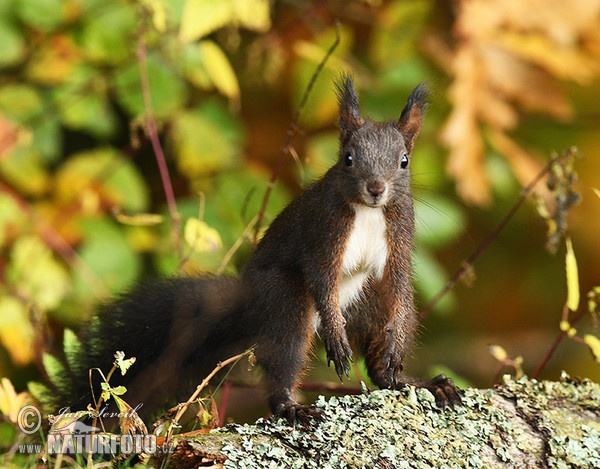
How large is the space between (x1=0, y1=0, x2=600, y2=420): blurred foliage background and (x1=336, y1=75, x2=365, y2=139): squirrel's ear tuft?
87cm

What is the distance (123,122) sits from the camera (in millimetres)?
4738

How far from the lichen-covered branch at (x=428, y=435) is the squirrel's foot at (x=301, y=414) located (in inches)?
0.9

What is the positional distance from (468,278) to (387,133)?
809 millimetres

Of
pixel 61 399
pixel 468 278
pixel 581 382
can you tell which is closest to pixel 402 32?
pixel 468 278

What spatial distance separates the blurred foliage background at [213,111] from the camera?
3619 millimetres

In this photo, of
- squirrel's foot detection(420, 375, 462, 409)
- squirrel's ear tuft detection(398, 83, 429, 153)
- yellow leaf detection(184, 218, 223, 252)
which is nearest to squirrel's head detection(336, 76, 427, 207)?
squirrel's ear tuft detection(398, 83, 429, 153)

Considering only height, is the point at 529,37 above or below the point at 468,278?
above

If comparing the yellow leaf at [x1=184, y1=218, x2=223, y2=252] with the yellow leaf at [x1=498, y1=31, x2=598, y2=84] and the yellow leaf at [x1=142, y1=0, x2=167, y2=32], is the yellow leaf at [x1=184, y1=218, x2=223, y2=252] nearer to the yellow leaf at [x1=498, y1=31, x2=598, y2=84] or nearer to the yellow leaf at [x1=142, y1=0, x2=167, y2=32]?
the yellow leaf at [x1=142, y1=0, x2=167, y2=32]

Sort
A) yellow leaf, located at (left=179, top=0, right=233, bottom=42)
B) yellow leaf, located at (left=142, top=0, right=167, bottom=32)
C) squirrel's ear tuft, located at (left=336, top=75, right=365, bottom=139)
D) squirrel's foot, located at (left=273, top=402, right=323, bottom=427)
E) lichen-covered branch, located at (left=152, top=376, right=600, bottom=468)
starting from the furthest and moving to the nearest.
→ yellow leaf, located at (left=179, top=0, right=233, bottom=42) < yellow leaf, located at (left=142, top=0, right=167, bottom=32) < squirrel's ear tuft, located at (left=336, top=75, right=365, bottom=139) < squirrel's foot, located at (left=273, top=402, right=323, bottom=427) < lichen-covered branch, located at (left=152, top=376, right=600, bottom=468)

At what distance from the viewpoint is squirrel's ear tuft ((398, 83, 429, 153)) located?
2.56 metres

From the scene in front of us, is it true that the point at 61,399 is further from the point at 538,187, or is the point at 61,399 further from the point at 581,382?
the point at 538,187

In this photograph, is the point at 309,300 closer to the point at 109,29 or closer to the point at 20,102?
the point at 109,29

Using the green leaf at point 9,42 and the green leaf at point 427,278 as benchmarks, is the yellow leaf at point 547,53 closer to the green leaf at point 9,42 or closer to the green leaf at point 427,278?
the green leaf at point 427,278

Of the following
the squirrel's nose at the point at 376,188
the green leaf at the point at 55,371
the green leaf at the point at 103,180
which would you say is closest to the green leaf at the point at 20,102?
the green leaf at the point at 103,180
